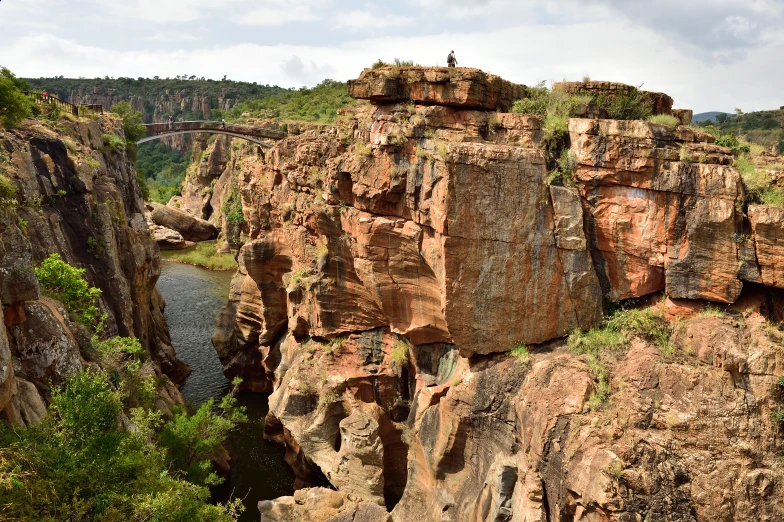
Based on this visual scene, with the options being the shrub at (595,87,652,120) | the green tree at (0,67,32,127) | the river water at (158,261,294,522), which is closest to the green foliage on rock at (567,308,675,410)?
the shrub at (595,87,652,120)

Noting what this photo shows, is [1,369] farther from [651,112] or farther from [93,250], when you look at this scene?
[651,112]

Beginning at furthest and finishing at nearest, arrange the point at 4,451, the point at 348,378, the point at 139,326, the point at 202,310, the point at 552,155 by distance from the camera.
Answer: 1. the point at 202,310
2. the point at 139,326
3. the point at 348,378
4. the point at 552,155
5. the point at 4,451

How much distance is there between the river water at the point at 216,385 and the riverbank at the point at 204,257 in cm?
146

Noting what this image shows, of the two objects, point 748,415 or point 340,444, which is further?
point 340,444

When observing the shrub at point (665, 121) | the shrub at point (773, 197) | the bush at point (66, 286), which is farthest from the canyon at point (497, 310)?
the bush at point (66, 286)

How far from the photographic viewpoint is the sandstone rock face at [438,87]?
15.5m

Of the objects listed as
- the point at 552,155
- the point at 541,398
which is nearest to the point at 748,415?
the point at 541,398

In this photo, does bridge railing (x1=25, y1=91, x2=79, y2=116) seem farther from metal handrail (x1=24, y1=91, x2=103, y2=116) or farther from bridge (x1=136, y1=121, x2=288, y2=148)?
bridge (x1=136, y1=121, x2=288, y2=148)

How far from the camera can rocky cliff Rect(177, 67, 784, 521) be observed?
1168 cm

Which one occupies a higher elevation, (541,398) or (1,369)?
(1,369)

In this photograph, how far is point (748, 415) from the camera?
38.3 feet

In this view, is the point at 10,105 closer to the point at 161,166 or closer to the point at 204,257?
the point at 204,257

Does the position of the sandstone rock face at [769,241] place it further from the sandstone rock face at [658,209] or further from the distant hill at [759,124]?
the distant hill at [759,124]

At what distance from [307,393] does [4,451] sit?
39.9 ft
